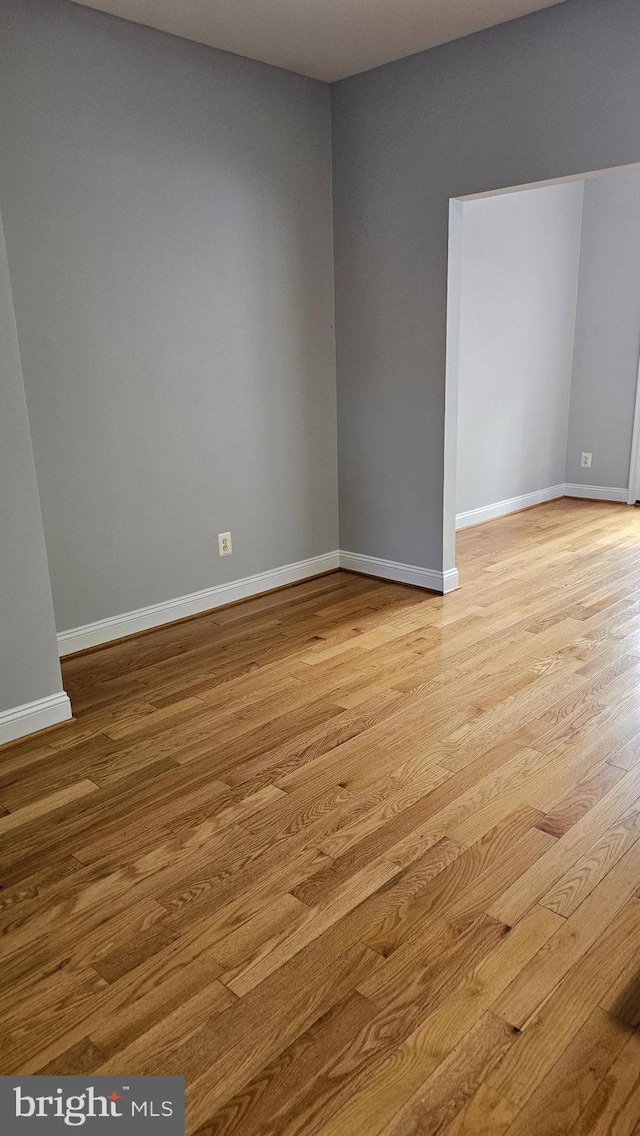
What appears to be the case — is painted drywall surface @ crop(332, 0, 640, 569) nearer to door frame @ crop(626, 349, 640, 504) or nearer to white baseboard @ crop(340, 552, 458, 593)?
white baseboard @ crop(340, 552, 458, 593)

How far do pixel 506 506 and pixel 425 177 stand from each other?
8.64 ft

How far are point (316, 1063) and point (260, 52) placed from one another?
358 centimetres

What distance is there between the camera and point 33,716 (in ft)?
8.20

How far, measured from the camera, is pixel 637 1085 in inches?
49.9

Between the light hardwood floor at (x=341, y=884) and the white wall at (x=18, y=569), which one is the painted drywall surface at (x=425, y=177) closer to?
the light hardwood floor at (x=341, y=884)

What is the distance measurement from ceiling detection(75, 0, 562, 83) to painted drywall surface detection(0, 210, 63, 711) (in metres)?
1.38

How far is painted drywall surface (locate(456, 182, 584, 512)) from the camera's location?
4.79 metres

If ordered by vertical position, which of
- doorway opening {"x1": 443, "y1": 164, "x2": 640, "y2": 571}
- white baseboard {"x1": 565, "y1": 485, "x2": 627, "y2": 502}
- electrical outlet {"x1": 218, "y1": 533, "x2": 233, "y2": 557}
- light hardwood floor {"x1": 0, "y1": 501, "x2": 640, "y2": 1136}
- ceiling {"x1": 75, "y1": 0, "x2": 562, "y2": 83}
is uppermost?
ceiling {"x1": 75, "y1": 0, "x2": 562, "y2": 83}

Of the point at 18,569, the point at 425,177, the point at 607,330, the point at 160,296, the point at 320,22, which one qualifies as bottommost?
the point at 18,569

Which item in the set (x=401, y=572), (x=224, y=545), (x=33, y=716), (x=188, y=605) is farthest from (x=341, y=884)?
(x=401, y=572)

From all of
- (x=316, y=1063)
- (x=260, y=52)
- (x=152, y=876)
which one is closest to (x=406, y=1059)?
(x=316, y=1063)

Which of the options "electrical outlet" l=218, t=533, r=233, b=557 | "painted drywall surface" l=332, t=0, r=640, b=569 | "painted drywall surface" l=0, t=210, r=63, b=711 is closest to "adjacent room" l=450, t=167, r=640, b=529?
"painted drywall surface" l=332, t=0, r=640, b=569

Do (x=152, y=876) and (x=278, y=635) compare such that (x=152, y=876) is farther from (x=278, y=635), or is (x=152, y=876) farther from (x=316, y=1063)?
(x=278, y=635)

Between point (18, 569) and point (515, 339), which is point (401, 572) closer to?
point (18, 569)
